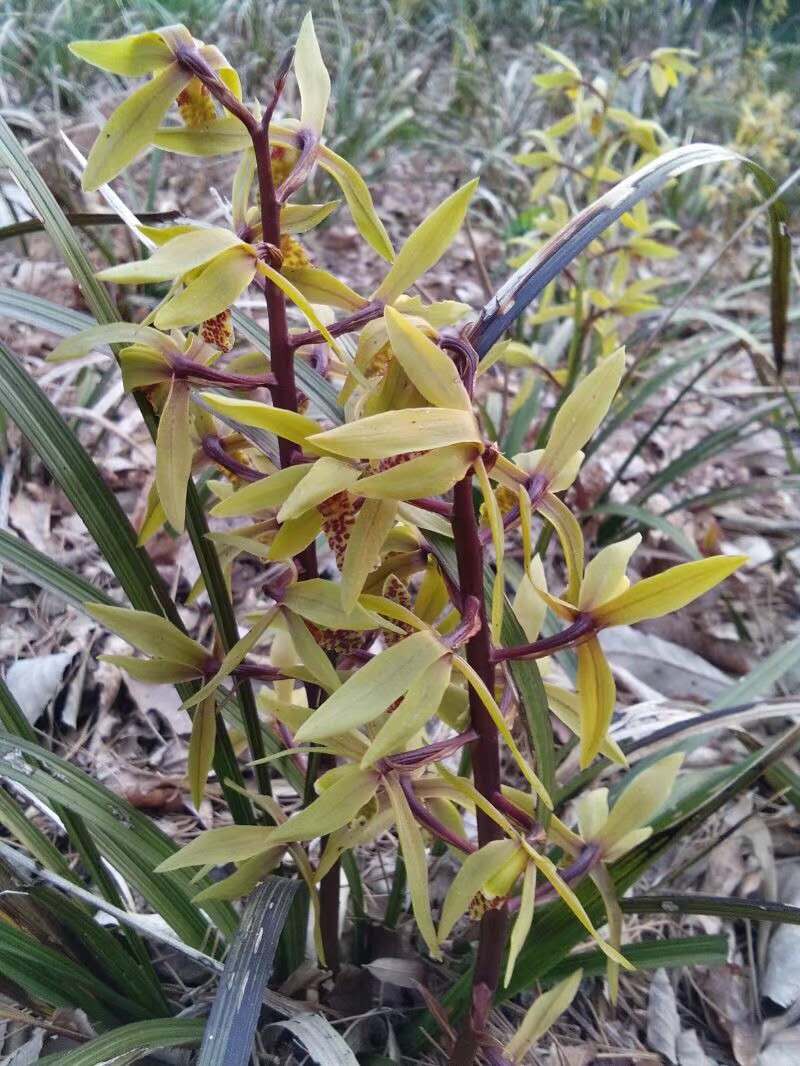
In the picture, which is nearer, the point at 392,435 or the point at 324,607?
the point at 392,435

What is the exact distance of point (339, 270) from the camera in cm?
307

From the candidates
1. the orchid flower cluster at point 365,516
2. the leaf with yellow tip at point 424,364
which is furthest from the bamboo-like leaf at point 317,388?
the leaf with yellow tip at point 424,364

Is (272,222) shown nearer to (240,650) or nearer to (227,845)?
(240,650)

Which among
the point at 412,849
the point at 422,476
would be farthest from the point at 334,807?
the point at 422,476

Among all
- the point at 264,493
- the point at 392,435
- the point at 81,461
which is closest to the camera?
the point at 392,435

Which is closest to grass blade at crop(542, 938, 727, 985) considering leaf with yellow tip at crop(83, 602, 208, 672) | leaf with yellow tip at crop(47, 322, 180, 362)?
leaf with yellow tip at crop(83, 602, 208, 672)

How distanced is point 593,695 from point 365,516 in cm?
23

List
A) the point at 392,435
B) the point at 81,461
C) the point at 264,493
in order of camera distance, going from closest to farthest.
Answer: the point at 392,435
the point at 264,493
the point at 81,461

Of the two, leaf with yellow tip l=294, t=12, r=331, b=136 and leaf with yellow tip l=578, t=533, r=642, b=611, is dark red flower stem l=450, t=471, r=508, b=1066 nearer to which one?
leaf with yellow tip l=578, t=533, r=642, b=611

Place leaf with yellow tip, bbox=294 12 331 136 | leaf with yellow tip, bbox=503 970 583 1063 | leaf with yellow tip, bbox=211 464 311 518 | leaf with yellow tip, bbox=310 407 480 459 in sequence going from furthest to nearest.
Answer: leaf with yellow tip, bbox=503 970 583 1063 → leaf with yellow tip, bbox=294 12 331 136 → leaf with yellow tip, bbox=211 464 311 518 → leaf with yellow tip, bbox=310 407 480 459

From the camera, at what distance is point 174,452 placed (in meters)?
0.71

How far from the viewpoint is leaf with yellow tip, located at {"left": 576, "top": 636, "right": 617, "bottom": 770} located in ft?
2.19

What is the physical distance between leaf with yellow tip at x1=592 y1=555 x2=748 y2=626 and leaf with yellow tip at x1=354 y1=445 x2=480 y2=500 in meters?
0.16

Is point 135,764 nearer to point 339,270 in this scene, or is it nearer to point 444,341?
point 444,341
